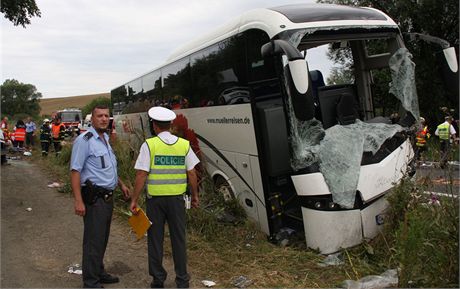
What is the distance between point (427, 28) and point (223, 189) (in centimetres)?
1833

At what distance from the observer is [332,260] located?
16.8ft

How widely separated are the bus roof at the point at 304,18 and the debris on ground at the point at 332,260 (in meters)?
2.86

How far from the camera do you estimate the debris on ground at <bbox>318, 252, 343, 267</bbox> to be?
5.06 m

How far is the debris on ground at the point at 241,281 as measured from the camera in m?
4.62

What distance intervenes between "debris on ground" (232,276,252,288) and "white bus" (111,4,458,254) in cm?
106

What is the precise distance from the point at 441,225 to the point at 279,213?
2.35 m

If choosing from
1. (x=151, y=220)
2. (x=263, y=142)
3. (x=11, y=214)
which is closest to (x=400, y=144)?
(x=263, y=142)

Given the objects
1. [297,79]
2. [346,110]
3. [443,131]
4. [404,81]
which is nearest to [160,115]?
[297,79]

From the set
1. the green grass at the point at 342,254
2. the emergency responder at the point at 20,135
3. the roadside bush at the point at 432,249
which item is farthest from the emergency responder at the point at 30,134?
the roadside bush at the point at 432,249

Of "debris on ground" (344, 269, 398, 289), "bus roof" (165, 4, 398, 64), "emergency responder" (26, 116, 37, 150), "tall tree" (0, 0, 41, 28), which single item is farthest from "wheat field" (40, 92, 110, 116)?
"debris on ground" (344, 269, 398, 289)

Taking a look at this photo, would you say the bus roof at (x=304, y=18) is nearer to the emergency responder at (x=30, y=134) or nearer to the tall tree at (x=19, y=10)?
the tall tree at (x=19, y=10)

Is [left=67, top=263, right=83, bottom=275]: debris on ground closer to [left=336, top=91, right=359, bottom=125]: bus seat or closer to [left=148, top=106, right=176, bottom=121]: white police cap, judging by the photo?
[left=148, top=106, right=176, bottom=121]: white police cap

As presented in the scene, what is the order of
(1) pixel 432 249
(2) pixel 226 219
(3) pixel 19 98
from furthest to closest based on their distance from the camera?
(3) pixel 19 98 < (2) pixel 226 219 < (1) pixel 432 249

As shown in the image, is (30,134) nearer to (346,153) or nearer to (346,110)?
(346,110)
